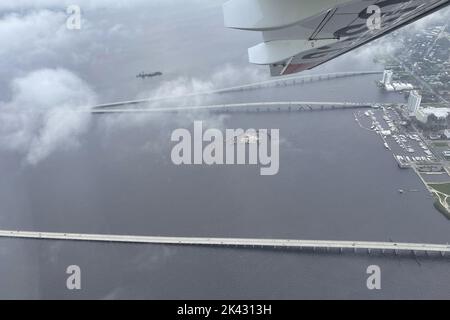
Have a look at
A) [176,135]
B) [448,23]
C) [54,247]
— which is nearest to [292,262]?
[54,247]

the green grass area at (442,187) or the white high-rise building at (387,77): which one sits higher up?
the white high-rise building at (387,77)

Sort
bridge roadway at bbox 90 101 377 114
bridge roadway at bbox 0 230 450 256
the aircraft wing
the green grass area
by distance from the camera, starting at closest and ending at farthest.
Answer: the aircraft wing, bridge roadway at bbox 0 230 450 256, the green grass area, bridge roadway at bbox 90 101 377 114

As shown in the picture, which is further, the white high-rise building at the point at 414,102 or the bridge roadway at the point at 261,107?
the bridge roadway at the point at 261,107

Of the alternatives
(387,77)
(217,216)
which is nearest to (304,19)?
(217,216)

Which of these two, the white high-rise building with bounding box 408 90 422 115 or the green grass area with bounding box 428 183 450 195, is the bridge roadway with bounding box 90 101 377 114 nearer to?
the white high-rise building with bounding box 408 90 422 115

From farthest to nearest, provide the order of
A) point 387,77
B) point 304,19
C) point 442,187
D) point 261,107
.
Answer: point 387,77
point 261,107
point 442,187
point 304,19

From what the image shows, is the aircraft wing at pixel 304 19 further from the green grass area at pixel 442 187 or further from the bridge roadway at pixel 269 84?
the bridge roadway at pixel 269 84

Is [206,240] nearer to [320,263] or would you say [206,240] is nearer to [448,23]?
[320,263]

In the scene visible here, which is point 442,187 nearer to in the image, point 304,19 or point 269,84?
point 269,84

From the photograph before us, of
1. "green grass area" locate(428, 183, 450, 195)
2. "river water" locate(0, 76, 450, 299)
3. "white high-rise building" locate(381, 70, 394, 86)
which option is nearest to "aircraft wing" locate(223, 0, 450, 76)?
"river water" locate(0, 76, 450, 299)

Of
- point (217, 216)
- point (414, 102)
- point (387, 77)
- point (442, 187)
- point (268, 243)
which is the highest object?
point (387, 77)

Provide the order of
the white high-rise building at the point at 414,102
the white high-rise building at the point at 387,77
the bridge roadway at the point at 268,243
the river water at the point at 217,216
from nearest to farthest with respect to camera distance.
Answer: the river water at the point at 217,216 < the bridge roadway at the point at 268,243 < the white high-rise building at the point at 414,102 < the white high-rise building at the point at 387,77

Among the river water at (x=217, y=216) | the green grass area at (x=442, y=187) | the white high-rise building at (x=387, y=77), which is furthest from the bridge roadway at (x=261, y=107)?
the green grass area at (x=442, y=187)

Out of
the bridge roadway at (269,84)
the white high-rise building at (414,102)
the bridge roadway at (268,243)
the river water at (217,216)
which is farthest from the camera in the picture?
the bridge roadway at (269,84)
